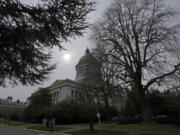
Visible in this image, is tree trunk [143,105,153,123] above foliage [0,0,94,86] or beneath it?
beneath

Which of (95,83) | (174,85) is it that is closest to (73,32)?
(95,83)

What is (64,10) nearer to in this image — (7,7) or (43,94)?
(7,7)

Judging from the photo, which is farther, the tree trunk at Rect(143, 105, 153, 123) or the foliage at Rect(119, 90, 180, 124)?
the foliage at Rect(119, 90, 180, 124)

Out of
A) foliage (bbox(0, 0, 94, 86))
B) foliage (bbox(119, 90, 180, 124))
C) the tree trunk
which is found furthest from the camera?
foliage (bbox(119, 90, 180, 124))

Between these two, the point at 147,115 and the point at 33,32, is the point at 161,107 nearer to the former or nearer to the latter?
the point at 147,115

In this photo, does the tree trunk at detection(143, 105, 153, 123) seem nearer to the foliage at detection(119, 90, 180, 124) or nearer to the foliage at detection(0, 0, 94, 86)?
the foliage at detection(119, 90, 180, 124)

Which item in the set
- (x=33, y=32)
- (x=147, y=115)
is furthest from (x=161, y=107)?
(x=33, y=32)

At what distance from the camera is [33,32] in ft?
14.9

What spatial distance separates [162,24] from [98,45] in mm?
8157

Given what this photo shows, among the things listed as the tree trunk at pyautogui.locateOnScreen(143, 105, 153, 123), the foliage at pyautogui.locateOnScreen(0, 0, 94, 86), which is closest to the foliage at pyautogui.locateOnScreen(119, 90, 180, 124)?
the tree trunk at pyautogui.locateOnScreen(143, 105, 153, 123)

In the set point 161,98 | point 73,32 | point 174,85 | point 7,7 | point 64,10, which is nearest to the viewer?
point 7,7

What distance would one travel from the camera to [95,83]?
18.1 metres

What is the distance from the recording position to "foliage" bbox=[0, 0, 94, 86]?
4.38m

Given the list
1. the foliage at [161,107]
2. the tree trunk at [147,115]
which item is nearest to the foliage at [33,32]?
the tree trunk at [147,115]
